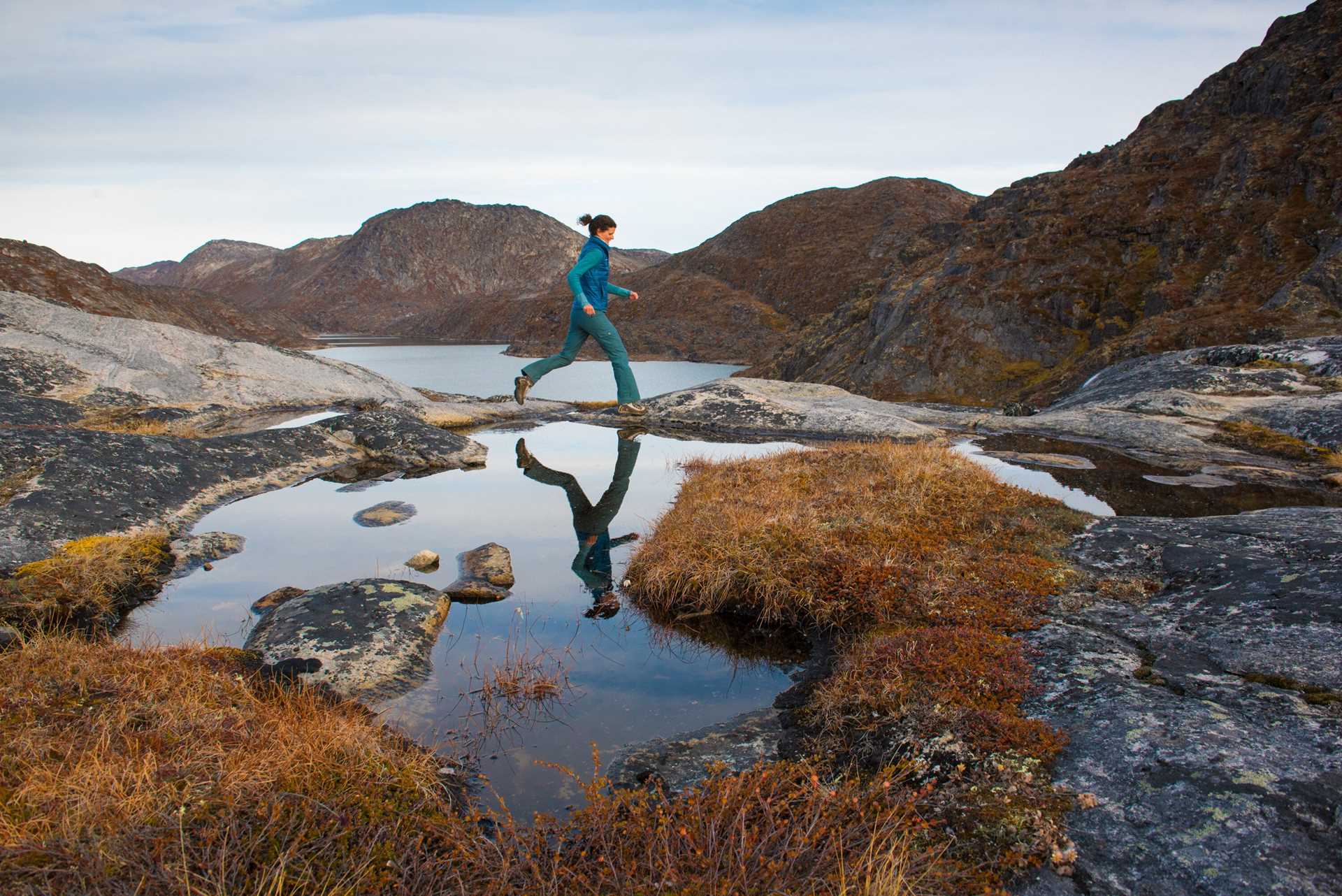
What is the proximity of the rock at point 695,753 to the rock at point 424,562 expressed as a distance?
3.86 meters

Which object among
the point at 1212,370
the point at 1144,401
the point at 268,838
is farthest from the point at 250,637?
the point at 1212,370

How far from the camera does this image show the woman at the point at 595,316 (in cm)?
1441

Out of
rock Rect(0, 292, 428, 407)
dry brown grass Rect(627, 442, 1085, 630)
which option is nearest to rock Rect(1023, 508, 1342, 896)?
dry brown grass Rect(627, 442, 1085, 630)

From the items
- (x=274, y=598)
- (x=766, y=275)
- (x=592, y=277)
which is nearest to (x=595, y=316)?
(x=592, y=277)

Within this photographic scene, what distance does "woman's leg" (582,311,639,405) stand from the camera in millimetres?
15219

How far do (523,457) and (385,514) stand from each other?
437cm

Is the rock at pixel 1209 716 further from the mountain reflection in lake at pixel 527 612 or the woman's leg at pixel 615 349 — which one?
the woman's leg at pixel 615 349

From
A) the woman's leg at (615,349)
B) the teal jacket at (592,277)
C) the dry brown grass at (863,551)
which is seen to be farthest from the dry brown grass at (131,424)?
the dry brown grass at (863,551)

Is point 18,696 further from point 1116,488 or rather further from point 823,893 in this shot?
point 1116,488

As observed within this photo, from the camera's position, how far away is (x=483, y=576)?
25.4ft

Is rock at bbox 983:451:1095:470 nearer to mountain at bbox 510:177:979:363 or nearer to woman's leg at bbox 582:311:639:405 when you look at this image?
woman's leg at bbox 582:311:639:405

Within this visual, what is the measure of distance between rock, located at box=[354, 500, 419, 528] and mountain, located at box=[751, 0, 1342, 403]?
2573 cm

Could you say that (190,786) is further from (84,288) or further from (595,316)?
(84,288)

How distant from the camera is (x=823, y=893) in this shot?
3.00 metres
